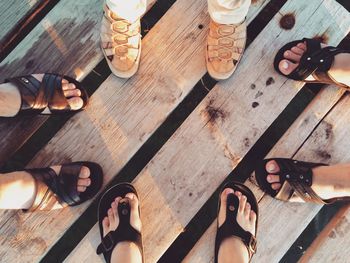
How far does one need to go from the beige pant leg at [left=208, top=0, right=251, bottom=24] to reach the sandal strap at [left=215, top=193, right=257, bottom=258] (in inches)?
22.3

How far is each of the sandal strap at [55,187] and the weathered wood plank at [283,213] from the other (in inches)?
17.3

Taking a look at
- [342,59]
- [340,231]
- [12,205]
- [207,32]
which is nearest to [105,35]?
[207,32]

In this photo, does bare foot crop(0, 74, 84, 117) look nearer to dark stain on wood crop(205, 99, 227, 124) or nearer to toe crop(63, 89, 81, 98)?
toe crop(63, 89, 81, 98)

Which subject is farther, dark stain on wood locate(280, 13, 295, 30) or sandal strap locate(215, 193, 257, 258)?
dark stain on wood locate(280, 13, 295, 30)

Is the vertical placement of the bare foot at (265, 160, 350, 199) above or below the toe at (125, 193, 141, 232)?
above

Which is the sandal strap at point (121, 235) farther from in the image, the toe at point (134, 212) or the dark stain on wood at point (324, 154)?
the dark stain on wood at point (324, 154)

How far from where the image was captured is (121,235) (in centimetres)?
129

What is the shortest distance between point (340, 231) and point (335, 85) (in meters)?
0.49

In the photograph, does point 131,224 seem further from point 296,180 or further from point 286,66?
point 286,66

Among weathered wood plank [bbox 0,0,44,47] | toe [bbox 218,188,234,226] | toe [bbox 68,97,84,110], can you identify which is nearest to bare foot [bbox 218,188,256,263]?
toe [bbox 218,188,234,226]

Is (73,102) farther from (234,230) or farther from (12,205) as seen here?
(234,230)

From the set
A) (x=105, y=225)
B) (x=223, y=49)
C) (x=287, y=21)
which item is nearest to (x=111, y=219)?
(x=105, y=225)

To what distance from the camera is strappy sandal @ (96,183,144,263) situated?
1279 mm

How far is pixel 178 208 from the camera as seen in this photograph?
4.42 ft
